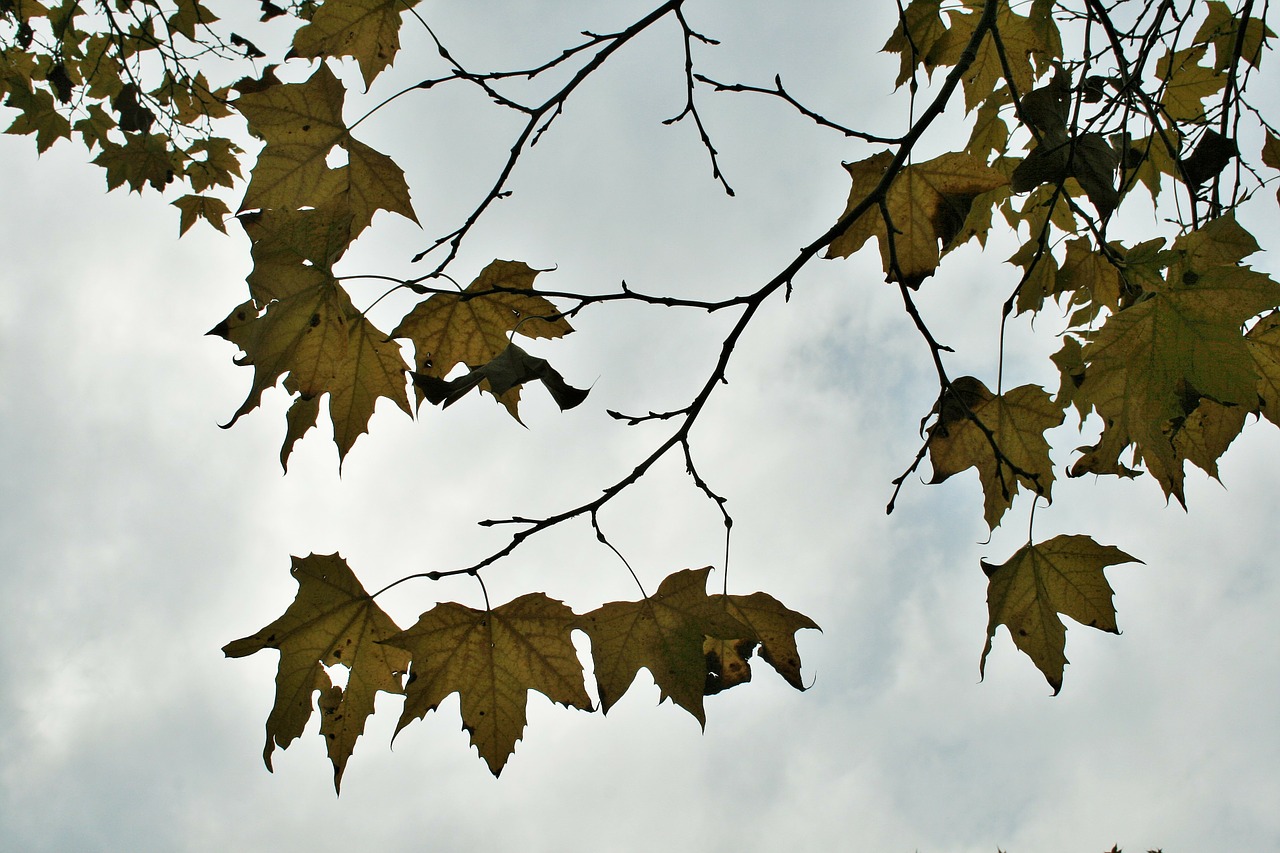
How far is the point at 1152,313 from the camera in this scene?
1.50 metres

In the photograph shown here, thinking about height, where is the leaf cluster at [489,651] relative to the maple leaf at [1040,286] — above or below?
below

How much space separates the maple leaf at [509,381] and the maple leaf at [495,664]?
0.53m

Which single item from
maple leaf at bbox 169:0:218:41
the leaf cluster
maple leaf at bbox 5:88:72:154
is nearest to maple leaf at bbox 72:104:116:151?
maple leaf at bbox 5:88:72:154

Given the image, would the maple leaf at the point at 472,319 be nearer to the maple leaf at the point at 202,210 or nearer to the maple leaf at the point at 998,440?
the maple leaf at the point at 998,440

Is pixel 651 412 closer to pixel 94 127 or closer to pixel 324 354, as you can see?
pixel 324 354

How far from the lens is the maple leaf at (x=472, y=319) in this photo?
6.13 ft

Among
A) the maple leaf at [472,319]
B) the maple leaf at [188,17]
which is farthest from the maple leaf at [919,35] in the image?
Answer: the maple leaf at [188,17]

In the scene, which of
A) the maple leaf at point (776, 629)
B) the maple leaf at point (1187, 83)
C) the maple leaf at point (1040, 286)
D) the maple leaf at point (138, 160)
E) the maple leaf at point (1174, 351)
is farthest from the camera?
the maple leaf at point (138, 160)

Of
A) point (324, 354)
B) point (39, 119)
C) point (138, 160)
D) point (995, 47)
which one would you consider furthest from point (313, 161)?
point (39, 119)

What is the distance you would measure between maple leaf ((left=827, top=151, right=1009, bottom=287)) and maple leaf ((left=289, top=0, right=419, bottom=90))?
3.94 ft

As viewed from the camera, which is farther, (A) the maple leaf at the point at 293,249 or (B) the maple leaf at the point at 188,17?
(B) the maple leaf at the point at 188,17

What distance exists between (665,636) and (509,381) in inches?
25.8

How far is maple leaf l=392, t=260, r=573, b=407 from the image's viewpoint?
6.13 ft

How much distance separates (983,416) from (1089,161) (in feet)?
2.35
